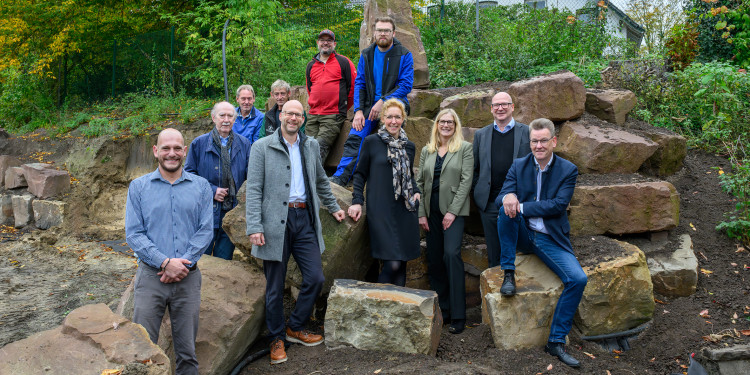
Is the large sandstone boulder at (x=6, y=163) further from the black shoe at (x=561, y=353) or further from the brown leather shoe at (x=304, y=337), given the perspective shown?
the black shoe at (x=561, y=353)

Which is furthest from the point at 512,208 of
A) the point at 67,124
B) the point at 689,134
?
the point at 67,124

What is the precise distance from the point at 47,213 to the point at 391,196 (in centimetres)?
907

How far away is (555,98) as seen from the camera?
636 centimetres

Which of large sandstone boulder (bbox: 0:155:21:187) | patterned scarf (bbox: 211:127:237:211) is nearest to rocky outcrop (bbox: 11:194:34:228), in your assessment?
large sandstone boulder (bbox: 0:155:21:187)

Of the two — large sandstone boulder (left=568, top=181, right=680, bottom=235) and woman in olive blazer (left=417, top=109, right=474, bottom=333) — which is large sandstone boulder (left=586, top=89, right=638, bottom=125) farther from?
woman in olive blazer (left=417, top=109, right=474, bottom=333)

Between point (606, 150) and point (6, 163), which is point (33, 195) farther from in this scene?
point (606, 150)

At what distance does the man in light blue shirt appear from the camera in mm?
3635

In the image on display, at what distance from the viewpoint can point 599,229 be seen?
560 cm

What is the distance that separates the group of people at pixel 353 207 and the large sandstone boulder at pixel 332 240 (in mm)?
173

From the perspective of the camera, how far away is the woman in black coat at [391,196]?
4.86 m

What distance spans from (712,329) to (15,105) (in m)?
16.8

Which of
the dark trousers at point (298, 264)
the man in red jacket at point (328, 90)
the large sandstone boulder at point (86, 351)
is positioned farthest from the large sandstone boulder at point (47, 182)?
the large sandstone boulder at point (86, 351)

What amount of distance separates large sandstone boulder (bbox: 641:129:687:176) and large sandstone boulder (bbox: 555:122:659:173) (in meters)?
0.55

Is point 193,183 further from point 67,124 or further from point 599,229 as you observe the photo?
point 67,124
